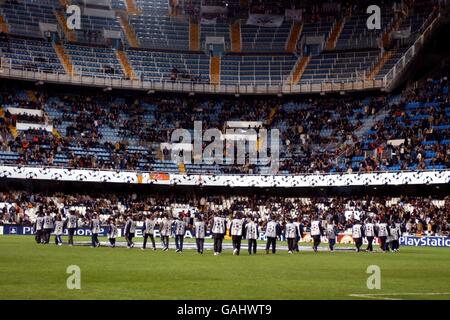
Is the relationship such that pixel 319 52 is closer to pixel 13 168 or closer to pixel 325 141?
pixel 325 141

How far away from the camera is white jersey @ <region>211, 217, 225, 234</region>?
119 ft

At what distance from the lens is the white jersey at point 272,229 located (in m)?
37.7

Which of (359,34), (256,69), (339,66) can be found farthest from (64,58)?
(359,34)

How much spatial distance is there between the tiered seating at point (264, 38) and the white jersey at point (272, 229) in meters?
42.8

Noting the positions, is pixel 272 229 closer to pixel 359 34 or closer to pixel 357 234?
pixel 357 234

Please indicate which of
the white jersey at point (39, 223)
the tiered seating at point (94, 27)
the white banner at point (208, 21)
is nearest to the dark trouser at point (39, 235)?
the white jersey at point (39, 223)

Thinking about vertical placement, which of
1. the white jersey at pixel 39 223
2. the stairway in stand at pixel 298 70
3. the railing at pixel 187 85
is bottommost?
the white jersey at pixel 39 223

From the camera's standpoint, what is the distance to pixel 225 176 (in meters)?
68.1

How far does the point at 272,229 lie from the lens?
37906mm

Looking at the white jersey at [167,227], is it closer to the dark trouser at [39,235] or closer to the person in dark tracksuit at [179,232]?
the person in dark tracksuit at [179,232]

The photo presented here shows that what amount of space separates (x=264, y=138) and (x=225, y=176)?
6084 mm

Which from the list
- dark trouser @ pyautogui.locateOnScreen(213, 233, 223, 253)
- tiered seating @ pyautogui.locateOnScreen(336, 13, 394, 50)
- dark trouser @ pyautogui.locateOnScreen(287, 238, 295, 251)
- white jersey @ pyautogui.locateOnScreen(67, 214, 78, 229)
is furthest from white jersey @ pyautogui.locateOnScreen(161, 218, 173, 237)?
tiered seating @ pyautogui.locateOnScreen(336, 13, 394, 50)

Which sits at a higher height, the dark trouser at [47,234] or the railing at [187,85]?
the railing at [187,85]
